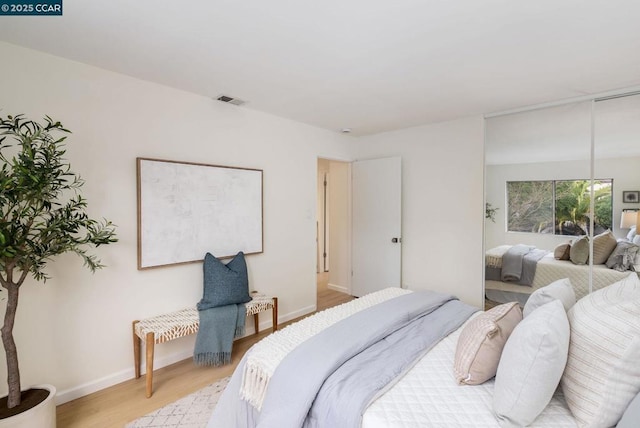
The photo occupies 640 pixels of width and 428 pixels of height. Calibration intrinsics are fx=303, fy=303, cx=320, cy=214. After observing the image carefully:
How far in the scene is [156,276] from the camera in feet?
8.43

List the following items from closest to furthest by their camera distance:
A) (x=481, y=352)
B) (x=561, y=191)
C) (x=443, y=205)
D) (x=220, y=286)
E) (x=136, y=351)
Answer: (x=481, y=352) → (x=136, y=351) → (x=220, y=286) → (x=561, y=191) → (x=443, y=205)

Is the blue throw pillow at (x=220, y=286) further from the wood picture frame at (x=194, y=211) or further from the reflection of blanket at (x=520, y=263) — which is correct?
the reflection of blanket at (x=520, y=263)

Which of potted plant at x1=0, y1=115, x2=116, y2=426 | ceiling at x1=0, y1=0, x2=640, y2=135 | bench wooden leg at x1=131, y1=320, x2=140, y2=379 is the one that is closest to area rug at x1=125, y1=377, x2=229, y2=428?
bench wooden leg at x1=131, y1=320, x2=140, y2=379

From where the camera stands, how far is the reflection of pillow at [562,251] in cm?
288

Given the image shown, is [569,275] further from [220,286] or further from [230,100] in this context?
[230,100]

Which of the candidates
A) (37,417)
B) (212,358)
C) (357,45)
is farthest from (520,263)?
(37,417)

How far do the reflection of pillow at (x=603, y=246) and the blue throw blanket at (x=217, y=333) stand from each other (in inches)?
127

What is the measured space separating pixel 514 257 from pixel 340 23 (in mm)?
2866

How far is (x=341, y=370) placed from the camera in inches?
56.4

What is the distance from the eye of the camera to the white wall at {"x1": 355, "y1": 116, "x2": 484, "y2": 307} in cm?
341

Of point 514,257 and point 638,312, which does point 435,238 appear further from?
point 638,312

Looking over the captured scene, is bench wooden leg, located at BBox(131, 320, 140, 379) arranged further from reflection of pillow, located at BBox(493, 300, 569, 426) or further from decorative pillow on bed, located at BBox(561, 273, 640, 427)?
decorative pillow on bed, located at BBox(561, 273, 640, 427)

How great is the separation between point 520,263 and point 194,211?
328 centimetres

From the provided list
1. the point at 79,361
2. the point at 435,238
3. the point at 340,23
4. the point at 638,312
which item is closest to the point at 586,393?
the point at 638,312
